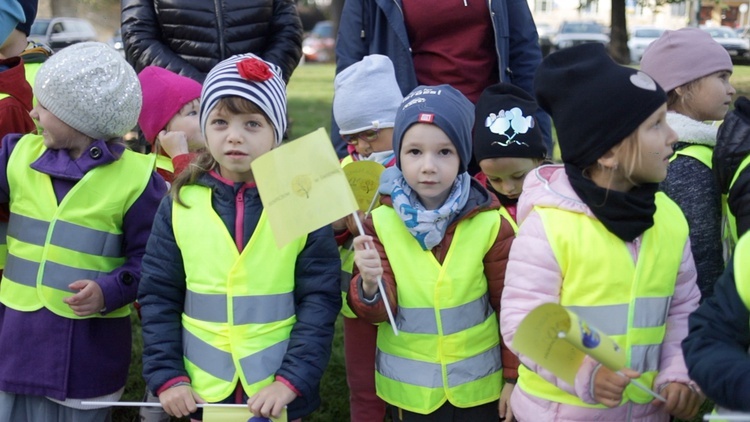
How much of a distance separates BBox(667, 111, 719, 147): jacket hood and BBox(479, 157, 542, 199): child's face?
0.53m

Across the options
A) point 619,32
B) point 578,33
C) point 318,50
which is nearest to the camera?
point 619,32

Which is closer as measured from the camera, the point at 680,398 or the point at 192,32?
the point at 680,398

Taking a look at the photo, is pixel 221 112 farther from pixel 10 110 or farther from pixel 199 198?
pixel 10 110

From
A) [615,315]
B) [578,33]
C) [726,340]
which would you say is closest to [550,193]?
[615,315]

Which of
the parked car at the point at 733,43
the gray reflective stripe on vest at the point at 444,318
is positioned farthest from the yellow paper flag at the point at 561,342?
the parked car at the point at 733,43

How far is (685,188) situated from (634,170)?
99cm

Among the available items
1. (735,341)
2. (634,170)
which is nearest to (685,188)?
(634,170)

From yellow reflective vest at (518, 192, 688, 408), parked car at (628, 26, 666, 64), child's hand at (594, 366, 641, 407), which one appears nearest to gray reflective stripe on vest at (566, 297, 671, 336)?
yellow reflective vest at (518, 192, 688, 408)

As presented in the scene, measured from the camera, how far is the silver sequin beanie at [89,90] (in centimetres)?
324

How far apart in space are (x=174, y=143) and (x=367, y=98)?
829mm

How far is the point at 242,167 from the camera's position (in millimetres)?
3045

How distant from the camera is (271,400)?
2879 millimetres

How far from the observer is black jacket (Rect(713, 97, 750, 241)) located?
3178mm

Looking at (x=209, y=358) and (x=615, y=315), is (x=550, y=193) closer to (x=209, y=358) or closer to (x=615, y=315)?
(x=615, y=315)
